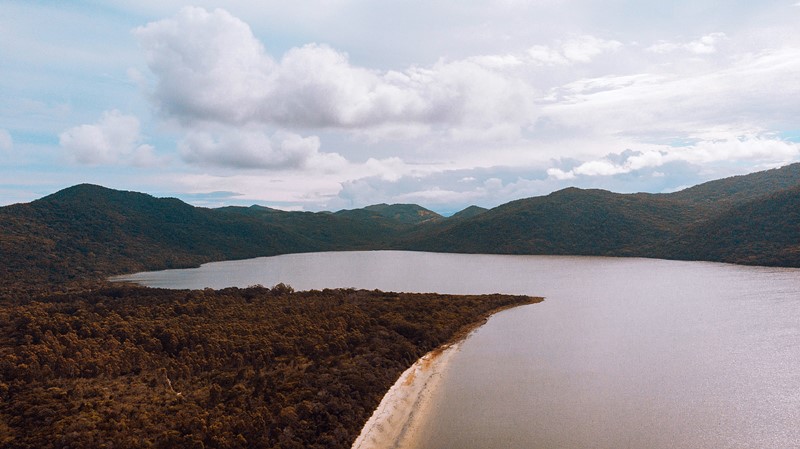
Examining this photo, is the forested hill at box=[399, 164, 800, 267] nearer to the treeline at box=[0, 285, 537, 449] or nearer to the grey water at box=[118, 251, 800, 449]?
the grey water at box=[118, 251, 800, 449]

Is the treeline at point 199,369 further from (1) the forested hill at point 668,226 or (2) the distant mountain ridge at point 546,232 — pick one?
(1) the forested hill at point 668,226

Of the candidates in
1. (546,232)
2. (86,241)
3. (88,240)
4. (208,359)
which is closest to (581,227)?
(546,232)

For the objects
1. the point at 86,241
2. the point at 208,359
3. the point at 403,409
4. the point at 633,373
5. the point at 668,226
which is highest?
the point at 668,226

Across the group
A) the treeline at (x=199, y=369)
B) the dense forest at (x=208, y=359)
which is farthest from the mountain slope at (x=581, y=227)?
the treeline at (x=199, y=369)

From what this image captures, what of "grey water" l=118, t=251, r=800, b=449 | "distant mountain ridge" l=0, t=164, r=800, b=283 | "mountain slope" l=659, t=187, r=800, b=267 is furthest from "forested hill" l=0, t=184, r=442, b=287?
"mountain slope" l=659, t=187, r=800, b=267

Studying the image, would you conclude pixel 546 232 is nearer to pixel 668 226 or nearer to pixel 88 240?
pixel 668 226

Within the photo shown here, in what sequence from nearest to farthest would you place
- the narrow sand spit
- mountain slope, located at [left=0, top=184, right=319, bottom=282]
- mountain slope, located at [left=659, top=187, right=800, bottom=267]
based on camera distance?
the narrow sand spit
mountain slope, located at [left=659, top=187, right=800, bottom=267]
mountain slope, located at [left=0, top=184, right=319, bottom=282]

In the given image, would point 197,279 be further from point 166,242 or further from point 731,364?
point 731,364
